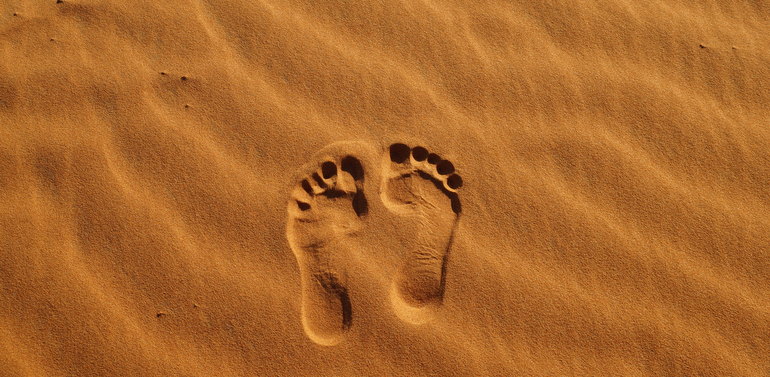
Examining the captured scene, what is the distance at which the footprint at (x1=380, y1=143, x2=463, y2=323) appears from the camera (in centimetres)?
149

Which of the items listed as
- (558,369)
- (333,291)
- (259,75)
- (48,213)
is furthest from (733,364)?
(48,213)

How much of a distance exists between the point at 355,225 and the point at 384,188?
161 millimetres

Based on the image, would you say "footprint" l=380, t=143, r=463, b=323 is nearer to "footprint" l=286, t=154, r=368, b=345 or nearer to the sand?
the sand

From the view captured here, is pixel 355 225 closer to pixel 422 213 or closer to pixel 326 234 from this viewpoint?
pixel 326 234

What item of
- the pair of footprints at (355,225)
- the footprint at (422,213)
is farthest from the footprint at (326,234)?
the footprint at (422,213)

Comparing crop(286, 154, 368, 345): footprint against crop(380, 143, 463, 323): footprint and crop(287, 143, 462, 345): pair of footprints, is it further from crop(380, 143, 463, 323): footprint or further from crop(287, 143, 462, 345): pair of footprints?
crop(380, 143, 463, 323): footprint

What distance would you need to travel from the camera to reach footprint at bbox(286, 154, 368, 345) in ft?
4.81

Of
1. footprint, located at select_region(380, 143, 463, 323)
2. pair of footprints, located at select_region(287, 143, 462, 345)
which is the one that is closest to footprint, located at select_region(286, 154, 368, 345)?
pair of footprints, located at select_region(287, 143, 462, 345)

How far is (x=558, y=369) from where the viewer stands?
145 centimetres

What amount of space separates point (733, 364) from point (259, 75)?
1850 millimetres

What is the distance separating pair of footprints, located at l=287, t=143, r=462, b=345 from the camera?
1.48 m

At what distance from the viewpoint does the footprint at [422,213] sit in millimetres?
1488

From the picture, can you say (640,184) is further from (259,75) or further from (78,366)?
(78,366)

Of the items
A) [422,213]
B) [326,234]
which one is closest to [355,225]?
[326,234]
